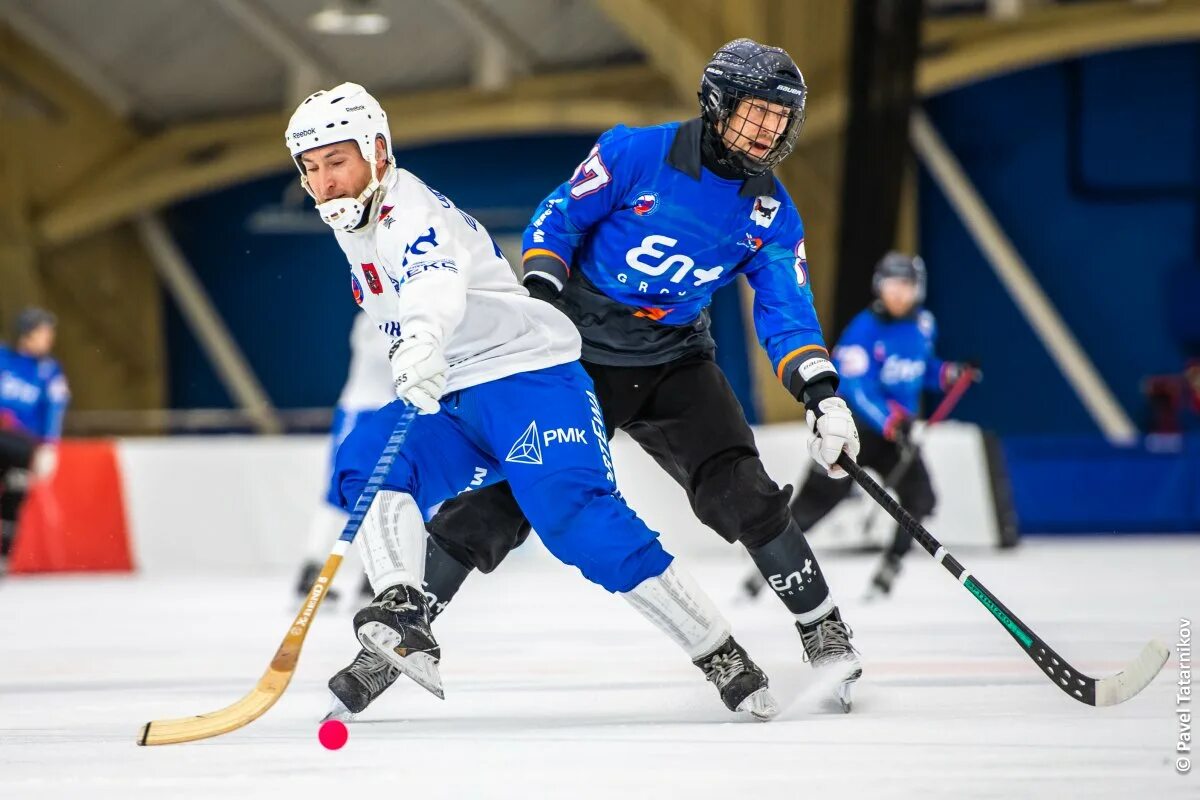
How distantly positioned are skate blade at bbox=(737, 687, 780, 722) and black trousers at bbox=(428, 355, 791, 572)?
Result: 1.31ft

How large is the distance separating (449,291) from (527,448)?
1.19ft

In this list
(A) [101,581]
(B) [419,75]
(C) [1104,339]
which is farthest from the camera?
(B) [419,75]

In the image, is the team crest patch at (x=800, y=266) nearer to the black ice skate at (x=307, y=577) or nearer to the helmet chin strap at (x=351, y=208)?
the helmet chin strap at (x=351, y=208)

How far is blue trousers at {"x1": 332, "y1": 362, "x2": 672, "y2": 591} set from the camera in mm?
3361

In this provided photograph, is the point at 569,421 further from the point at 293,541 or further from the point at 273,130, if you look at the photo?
the point at 273,130

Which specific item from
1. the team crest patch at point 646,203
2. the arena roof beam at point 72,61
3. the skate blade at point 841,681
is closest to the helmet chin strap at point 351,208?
the team crest patch at point 646,203

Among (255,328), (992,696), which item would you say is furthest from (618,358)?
(255,328)

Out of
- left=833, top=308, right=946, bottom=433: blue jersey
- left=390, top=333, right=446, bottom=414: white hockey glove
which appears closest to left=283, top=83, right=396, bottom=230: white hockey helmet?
left=390, top=333, right=446, bottom=414: white hockey glove

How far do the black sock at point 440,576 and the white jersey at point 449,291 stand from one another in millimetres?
416

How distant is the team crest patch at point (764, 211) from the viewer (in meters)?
3.76

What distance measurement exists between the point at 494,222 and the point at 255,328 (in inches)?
129

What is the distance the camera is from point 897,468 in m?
7.00

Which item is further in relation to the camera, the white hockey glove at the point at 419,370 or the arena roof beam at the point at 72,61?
the arena roof beam at the point at 72,61

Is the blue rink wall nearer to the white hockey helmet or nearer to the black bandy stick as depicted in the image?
the black bandy stick
